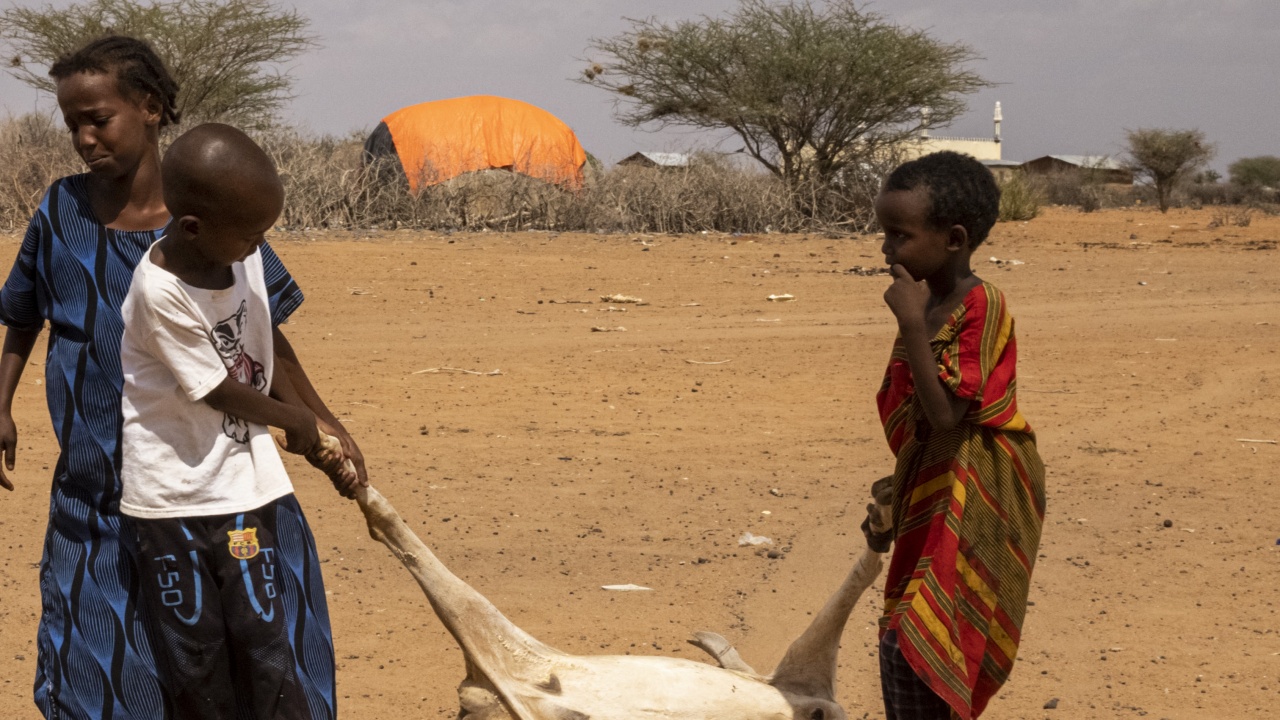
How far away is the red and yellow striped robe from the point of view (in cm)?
210

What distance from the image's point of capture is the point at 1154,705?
3.29m

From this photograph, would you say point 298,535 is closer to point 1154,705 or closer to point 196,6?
point 1154,705

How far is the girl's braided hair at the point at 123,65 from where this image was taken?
2121 millimetres

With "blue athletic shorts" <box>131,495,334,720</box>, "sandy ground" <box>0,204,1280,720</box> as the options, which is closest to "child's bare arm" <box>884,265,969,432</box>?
"blue athletic shorts" <box>131,495,334,720</box>

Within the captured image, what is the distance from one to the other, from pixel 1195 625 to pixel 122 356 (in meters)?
3.21

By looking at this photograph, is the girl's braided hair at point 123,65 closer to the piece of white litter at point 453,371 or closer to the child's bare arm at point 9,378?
the child's bare arm at point 9,378

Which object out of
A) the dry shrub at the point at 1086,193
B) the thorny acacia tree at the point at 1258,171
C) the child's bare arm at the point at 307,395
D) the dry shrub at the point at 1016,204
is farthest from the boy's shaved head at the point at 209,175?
the thorny acacia tree at the point at 1258,171

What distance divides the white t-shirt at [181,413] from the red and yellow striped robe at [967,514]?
1.08m

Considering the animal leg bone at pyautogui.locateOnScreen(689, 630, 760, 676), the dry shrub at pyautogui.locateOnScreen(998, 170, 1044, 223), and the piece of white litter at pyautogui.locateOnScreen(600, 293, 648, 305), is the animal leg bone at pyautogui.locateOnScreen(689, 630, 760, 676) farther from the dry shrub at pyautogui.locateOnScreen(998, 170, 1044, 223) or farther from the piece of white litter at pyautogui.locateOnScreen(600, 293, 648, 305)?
the dry shrub at pyautogui.locateOnScreen(998, 170, 1044, 223)

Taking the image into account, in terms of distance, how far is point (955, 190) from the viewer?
2.12 m

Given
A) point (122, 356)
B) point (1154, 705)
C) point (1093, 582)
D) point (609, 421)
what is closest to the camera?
point (122, 356)

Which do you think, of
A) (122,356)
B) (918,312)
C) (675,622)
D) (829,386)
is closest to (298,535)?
(122,356)

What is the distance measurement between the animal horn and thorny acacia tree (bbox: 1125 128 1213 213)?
96.0 feet

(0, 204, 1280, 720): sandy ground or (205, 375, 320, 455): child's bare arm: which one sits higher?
(205, 375, 320, 455): child's bare arm
